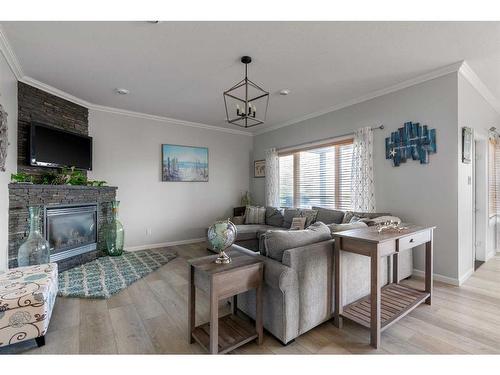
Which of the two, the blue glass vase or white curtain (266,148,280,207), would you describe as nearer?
Answer: the blue glass vase

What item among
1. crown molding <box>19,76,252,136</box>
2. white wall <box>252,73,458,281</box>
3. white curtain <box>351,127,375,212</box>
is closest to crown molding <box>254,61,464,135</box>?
white wall <box>252,73,458,281</box>

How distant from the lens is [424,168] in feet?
10.9

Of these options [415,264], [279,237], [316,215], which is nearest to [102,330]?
[279,237]

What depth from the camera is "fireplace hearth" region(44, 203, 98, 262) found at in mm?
3478

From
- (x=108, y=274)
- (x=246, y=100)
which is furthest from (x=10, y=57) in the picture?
(x=108, y=274)

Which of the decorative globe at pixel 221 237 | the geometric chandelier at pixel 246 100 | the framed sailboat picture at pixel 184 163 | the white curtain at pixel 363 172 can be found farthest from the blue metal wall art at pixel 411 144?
the framed sailboat picture at pixel 184 163

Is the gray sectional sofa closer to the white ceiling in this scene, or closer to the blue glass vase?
the white ceiling

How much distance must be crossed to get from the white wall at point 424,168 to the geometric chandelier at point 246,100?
61.7 inches

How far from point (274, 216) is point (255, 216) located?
40 cm

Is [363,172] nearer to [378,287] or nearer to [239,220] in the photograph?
[378,287]

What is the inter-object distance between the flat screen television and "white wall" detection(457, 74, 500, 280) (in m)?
5.38

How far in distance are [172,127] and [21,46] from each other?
2.78 meters

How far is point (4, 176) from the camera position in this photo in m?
2.83

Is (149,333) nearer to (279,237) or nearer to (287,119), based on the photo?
(279,237)
